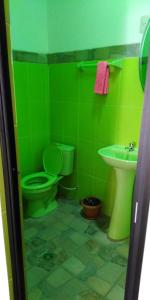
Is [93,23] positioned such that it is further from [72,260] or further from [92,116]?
[72,260]

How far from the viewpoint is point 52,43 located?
2496mm

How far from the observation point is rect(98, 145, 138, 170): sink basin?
5.47 ft

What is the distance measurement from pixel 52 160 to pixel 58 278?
1309 mm

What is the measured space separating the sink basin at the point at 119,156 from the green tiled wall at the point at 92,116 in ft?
0.39

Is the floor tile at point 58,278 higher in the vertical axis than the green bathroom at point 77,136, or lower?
lower

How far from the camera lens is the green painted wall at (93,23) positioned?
5.95ft

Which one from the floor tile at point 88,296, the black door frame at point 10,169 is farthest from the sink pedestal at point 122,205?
the black door frame at point 10,169

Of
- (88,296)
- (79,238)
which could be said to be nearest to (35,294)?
(88,296)

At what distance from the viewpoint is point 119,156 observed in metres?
2.01

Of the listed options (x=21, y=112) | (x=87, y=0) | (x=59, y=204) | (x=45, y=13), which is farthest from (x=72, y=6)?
(x=59, y=204)

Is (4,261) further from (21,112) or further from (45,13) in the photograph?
(45,13)

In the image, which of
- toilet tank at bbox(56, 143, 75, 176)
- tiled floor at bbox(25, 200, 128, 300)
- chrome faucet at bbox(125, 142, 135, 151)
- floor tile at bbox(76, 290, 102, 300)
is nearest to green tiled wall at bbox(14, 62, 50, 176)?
toilet tank at bbox(56, 143, 75, 176)

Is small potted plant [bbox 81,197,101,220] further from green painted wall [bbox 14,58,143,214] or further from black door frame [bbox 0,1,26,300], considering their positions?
black door frame [bbox 0,1,26,300]

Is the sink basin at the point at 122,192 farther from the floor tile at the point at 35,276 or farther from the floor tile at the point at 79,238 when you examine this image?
the floor tile at the point at 35,276
